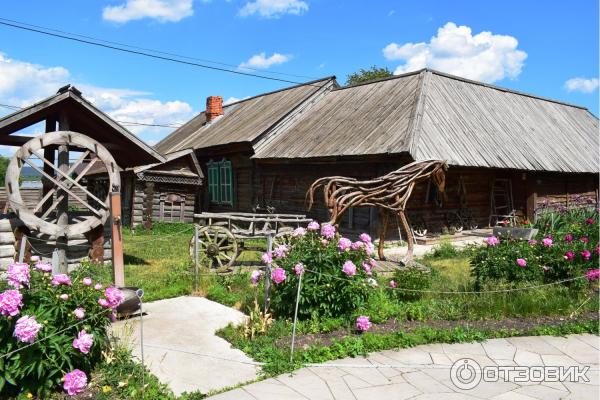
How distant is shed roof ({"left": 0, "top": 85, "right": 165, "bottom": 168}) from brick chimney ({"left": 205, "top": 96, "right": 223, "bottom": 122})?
14679 mm

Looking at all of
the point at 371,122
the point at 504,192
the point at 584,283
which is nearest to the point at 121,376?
the point at 584,283

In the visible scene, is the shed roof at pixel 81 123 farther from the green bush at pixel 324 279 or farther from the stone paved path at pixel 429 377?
the stone paved path at pixel 429 377

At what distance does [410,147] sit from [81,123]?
756 cm

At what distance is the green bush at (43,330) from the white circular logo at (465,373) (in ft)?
10.8

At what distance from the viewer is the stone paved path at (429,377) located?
4.16 metres

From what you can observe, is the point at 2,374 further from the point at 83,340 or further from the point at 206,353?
the point at 206,353

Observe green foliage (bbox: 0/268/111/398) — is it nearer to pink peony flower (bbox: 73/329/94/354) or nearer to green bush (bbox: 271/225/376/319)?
pink peony flower (bbox: 73/329/94/354)

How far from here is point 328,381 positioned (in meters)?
4.39

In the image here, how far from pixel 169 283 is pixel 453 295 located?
4.70 meters

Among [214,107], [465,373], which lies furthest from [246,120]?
[465,373]

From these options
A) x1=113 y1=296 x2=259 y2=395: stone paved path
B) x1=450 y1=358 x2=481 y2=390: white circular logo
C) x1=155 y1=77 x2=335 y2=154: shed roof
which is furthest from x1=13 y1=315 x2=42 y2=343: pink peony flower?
x1=155 y1=77 x2=335 y2=154: shed roof

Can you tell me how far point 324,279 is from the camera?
574 centimetres

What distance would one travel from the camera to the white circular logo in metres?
4.42

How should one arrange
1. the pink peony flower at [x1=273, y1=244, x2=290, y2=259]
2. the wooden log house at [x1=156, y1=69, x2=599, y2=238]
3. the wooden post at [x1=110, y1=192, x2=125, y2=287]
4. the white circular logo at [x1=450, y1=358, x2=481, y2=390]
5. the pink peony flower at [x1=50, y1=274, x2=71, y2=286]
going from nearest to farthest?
the pink peony flower at [x1=50, y1=274, x2=71, y2=286] < the white circular logo at [x1=450, y1=358, x2=481, y2=390] < the pink peony flower at [x1=273, y1=244, x2=290, y2=259] < the wooden post at [x1=110, y1=192, x2=125, y2=287] < the wooden log house at [x1=156, y1=69, x2=599, y2=238]
